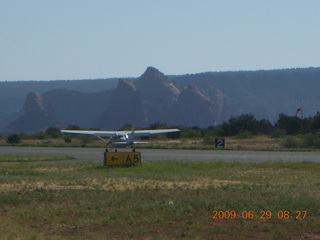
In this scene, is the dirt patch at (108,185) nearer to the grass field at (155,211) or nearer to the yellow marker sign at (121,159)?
the grass field at (155,211)

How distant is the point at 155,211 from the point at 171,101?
14791 centimetres

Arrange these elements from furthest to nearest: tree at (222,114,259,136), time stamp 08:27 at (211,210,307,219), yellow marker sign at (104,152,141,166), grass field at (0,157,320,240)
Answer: tree at (222,114,259,136) → yellow marker sign at (104,152,141,166) → time stamp 08:27 at (211,210,307,219) → grass field at (0,157,320,240)

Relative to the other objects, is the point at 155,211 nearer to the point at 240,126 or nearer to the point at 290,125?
the point at 240,126

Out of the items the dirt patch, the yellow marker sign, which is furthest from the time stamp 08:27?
the yellow marker sign

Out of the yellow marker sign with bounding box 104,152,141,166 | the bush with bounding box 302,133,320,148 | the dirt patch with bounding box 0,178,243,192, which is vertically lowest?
the dirt patch with bounding box 0,178,243,192

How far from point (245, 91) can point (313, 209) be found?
573 ft

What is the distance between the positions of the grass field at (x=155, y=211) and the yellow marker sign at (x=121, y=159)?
363 inches

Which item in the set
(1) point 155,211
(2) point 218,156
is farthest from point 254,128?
(1) point 155,211

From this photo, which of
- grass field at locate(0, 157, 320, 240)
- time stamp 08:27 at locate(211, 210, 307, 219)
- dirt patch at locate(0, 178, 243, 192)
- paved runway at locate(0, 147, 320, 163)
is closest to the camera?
grass field at locate(0, 157, 320, 240)

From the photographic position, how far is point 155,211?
13.4m

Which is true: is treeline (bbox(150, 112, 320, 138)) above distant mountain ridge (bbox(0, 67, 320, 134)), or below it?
below

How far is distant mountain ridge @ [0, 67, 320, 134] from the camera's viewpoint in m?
152

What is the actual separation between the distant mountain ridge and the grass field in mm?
131030
